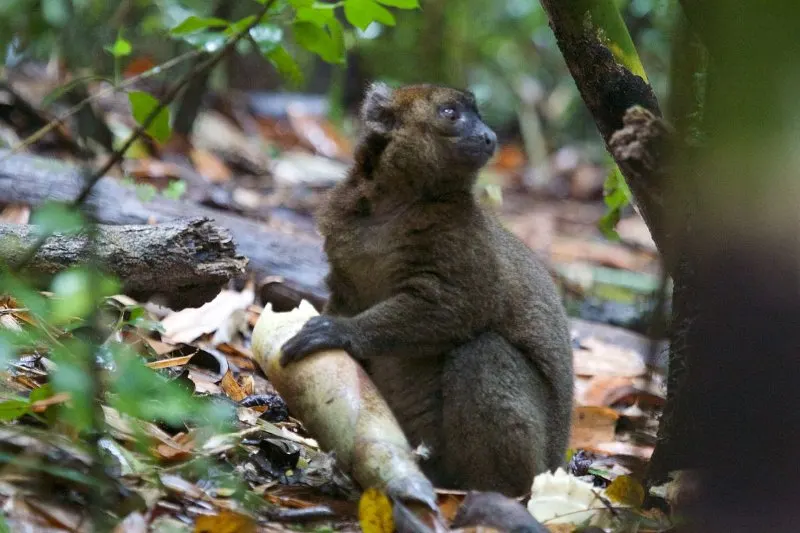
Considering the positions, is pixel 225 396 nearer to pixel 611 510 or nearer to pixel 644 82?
pixel 611 510

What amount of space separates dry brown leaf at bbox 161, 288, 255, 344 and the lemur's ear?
1.33 meters

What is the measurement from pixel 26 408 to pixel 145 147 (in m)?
6.78

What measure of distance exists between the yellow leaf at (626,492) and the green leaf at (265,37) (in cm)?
311

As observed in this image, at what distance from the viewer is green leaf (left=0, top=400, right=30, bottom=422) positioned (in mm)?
3369

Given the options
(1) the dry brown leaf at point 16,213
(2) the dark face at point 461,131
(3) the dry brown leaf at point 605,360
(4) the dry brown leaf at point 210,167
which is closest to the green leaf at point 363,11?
(2) the dark face at point 461,131

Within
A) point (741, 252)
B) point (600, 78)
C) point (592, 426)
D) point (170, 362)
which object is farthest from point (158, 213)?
point (741, 252)

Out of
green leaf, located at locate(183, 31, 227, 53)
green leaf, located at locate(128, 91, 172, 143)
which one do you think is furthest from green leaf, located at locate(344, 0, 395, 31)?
green leaf, located at locate(128, 91, 172, 143)

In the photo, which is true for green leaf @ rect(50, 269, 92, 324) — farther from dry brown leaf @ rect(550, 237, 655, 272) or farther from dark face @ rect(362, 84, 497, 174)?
Answer: dry brown leaf @ rect(550, 237, 655, 272)

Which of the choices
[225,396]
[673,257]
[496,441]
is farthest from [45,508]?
[673,257]

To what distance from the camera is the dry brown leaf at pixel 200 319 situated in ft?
19.3

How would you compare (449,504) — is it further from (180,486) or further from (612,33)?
(612,33)

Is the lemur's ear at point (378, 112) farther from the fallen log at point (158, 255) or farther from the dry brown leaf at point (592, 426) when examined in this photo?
the dry brown leaf at point (592, 426)

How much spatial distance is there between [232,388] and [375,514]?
1.95 meters

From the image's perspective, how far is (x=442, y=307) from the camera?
5.00m
